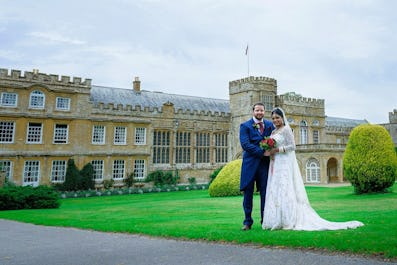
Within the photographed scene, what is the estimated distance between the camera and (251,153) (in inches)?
263

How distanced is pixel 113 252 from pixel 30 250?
1705mm

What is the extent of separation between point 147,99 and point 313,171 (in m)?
18.3

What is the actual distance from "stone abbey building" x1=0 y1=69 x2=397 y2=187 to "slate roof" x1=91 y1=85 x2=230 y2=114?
0.34 feet

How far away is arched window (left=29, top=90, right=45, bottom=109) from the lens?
26.8m

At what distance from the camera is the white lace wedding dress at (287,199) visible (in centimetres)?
651

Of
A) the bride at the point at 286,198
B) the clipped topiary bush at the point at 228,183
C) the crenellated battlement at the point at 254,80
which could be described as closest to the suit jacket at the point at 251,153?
the bride at the point at 286,198

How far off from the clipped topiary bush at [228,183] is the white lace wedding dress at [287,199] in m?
11.8

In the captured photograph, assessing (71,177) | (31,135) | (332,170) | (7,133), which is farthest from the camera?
(332,170)

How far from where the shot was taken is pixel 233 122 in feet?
120

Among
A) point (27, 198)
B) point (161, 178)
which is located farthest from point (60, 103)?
point (27, 198)

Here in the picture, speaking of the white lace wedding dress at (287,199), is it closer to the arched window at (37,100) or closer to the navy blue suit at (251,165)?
the navy blue suit at (251,165)

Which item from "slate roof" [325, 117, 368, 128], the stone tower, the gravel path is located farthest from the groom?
"slate roof" [325, 117, 368, 128]

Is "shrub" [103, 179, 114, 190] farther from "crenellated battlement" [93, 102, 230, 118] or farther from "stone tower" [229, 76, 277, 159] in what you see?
"stone tower" [229, 76, 277, 159]

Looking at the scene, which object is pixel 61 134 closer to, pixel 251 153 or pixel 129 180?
pixel 129 180
